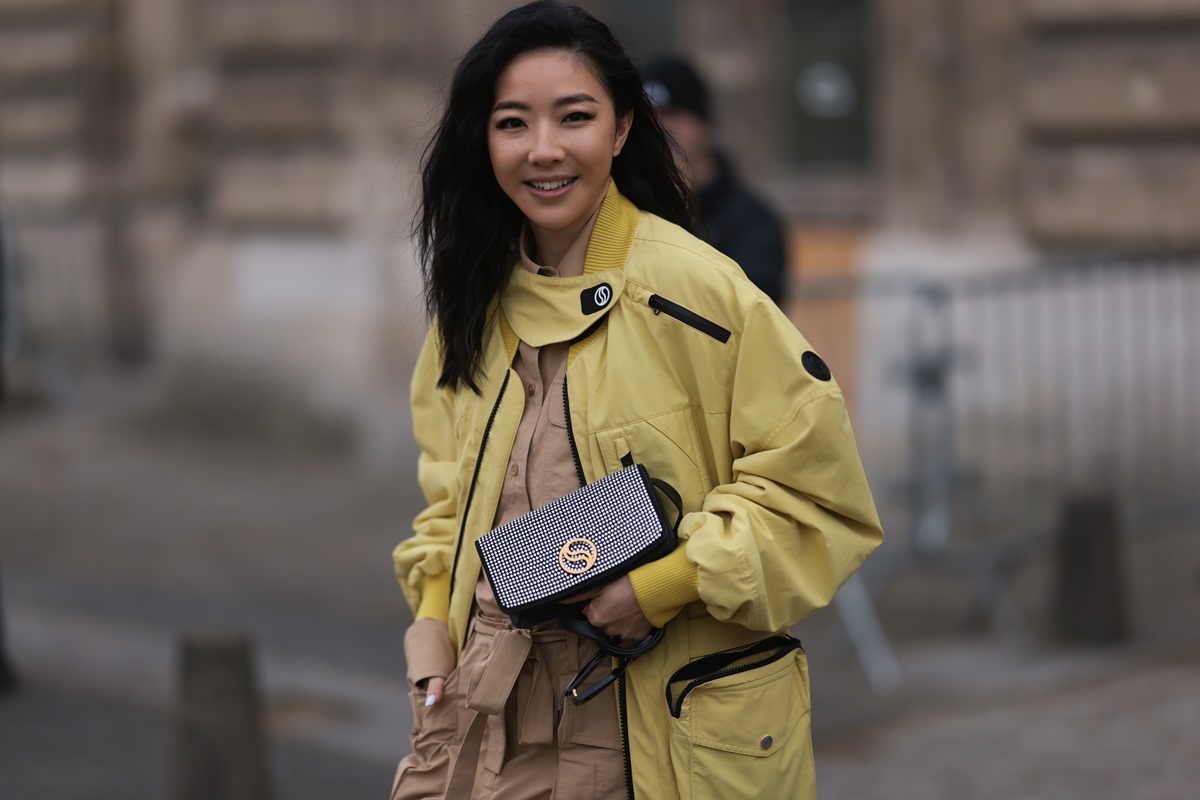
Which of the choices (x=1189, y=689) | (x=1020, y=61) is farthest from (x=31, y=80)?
(x=1189, y=689)

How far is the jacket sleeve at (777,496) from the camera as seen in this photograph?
7.84 feet

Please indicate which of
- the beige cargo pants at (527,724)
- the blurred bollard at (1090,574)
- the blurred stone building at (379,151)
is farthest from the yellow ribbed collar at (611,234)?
the blurred bollard at (1090,574)

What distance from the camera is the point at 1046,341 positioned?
720 centimetres

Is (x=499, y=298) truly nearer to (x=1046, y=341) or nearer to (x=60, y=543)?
(x=1046, y=341)

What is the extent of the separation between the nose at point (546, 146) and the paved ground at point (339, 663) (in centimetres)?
293

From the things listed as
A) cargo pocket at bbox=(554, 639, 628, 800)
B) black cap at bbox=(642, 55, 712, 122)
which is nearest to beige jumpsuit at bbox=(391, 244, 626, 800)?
cargo pocket at bbox=(554, 639, 628, 800)

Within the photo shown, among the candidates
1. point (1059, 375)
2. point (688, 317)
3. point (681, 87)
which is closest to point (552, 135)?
point (688, 317)

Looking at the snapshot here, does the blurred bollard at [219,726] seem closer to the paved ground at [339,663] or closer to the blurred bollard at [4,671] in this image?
the paved ground at [339,663]

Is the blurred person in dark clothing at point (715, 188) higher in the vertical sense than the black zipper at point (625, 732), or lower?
higher

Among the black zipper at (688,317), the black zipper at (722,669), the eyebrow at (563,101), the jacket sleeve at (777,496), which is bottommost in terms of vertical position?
the black zipper at (722,669)

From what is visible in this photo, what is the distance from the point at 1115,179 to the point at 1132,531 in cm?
169

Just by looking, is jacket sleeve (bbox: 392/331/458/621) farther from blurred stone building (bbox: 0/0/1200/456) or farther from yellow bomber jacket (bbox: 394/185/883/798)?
blurred stone building (bbox: 0/0/1200/456)

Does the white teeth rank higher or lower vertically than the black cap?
lower

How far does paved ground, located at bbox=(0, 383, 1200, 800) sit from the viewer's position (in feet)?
16.8
